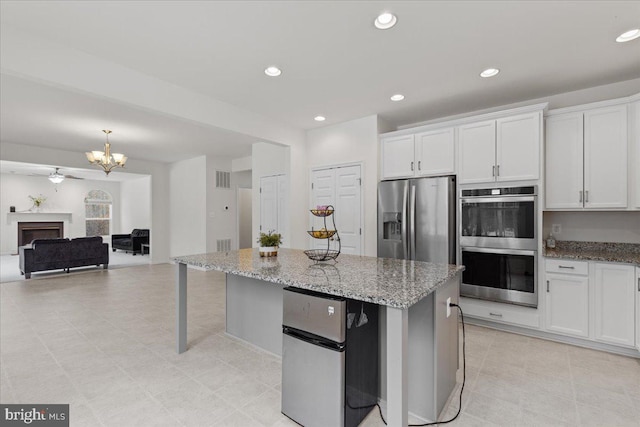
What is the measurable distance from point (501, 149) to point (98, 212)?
41.9ft

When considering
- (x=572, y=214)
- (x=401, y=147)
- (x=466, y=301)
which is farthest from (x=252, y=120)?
(x=572, y=214)

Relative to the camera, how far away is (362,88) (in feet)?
10.8

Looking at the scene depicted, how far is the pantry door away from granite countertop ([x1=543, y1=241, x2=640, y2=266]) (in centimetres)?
221

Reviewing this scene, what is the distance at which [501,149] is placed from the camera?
3.20m

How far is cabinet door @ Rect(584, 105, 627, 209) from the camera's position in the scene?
278 centimetres

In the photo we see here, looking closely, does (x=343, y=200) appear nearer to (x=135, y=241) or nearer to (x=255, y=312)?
(x=255, y=312)

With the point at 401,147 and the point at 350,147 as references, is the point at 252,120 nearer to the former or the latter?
the point at 350,147

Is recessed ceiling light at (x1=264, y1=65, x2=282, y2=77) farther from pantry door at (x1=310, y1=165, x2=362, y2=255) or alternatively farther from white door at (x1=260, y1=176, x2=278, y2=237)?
white door at (x1=260, y1=176, x2=278, y2=237)

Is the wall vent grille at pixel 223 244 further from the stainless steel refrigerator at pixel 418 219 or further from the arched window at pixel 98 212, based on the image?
the arched window at pixel 98 212

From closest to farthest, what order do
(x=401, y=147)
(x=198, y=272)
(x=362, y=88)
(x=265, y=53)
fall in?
(x=265, y=53)
(x=362, y=88)
(x=401, y=147)
(x=198, y=272)

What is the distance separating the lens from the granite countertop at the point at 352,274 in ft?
4.83

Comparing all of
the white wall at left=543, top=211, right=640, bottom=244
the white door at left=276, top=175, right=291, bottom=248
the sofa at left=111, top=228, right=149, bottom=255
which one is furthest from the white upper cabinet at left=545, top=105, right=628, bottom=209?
the sofa at left=111, top=228, right=149, bottom=255

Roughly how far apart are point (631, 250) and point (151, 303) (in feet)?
19.2

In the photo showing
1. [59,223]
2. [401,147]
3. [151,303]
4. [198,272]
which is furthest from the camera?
[59,223]
